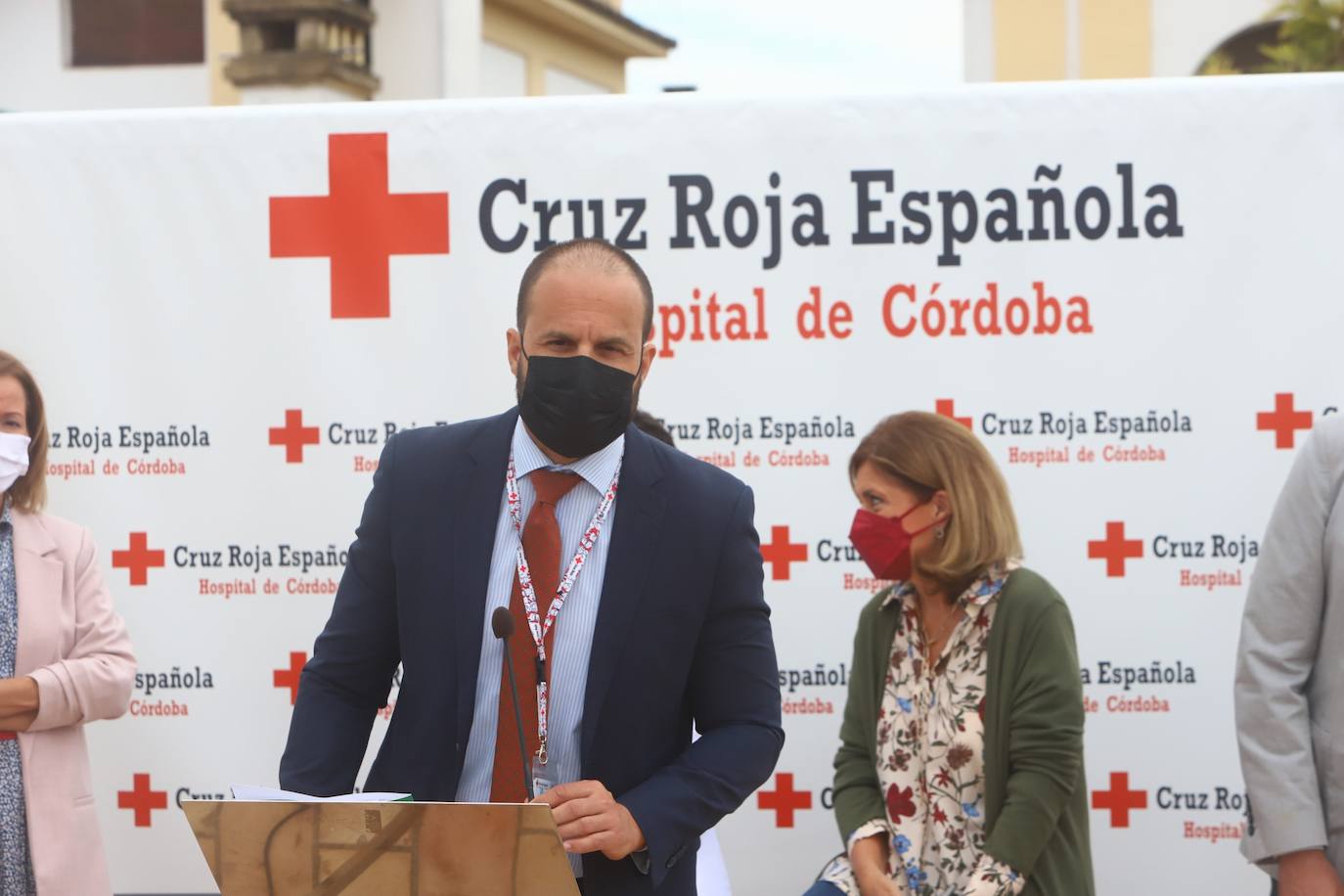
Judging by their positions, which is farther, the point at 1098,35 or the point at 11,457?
the point at 1098,35

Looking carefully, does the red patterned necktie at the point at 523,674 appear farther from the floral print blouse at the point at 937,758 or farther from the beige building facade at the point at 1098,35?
the beige building facade at the point at 1098,35

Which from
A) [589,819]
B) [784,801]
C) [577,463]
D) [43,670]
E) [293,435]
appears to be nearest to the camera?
[589,819]

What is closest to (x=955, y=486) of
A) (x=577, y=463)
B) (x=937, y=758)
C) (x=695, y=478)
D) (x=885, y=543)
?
(x=885, y=543)

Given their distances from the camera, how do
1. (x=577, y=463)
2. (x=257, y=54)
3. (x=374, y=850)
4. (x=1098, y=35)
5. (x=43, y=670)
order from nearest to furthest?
(x=374, y=850) → (x=577, y=463) → (x=43, y=670) → (x=1098, y=35) → (x=257, y=54)

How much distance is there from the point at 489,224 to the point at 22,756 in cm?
174

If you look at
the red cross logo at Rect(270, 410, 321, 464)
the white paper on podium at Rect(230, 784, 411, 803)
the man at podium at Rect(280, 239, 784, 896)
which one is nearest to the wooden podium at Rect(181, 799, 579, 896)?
the white paper on podium at Rect(230, 784, 411, 803)

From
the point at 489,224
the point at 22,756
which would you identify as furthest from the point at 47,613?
the point at 489,224

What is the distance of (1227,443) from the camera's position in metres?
3.68

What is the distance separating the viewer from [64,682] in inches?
117

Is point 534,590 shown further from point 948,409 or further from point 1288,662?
point 948,409

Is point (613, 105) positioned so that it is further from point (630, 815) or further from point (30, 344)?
point (630, 815)

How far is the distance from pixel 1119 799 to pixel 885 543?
3.70 feet

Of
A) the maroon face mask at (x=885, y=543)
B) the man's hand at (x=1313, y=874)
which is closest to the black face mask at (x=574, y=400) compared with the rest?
the maroon face mask at (x=885, y=543)

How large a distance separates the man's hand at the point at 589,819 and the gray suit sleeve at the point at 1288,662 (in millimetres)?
1328
